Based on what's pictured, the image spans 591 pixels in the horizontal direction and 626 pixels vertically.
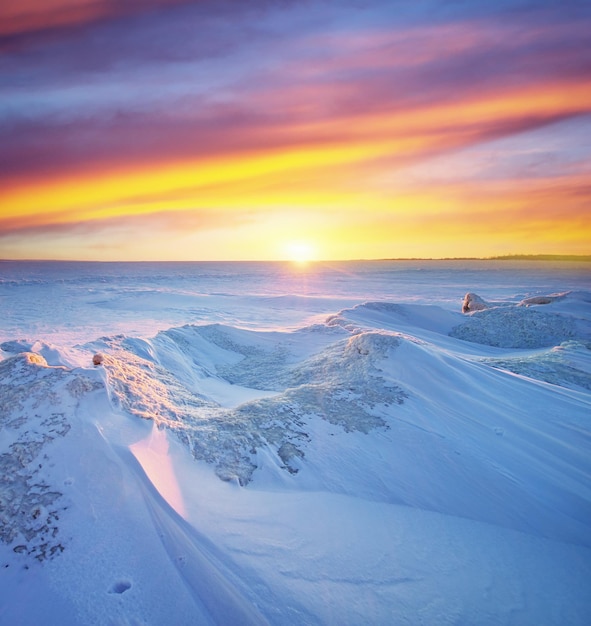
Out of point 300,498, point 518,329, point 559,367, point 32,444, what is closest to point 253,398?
point 300,498

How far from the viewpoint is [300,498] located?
2.82 m

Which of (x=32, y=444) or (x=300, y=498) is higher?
(x=32, y=444)

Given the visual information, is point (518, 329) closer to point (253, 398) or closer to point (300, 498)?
point (253, 398)

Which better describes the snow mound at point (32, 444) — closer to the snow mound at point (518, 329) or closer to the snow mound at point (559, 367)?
the snow mound at point (559, 367)

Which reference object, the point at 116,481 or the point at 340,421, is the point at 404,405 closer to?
the point at 340,421

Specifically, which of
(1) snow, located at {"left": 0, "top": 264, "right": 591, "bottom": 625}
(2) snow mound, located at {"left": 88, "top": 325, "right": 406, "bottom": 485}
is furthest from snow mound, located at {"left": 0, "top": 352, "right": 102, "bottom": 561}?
(2) snow mound, located at {"left": 88, "top": 325, "right": 406, "bottom": 485}

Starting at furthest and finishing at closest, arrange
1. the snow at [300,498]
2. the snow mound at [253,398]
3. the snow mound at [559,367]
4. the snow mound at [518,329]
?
the snow mound at [518,329] → the snow mound at [559,367] → the snow mound at [253,398] → the snow at [300,498]

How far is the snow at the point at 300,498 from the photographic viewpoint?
1974mm

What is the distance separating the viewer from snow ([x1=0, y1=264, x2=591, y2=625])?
1.97m

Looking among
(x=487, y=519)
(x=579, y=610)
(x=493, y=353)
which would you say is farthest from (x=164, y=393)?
(x=493, y=353)

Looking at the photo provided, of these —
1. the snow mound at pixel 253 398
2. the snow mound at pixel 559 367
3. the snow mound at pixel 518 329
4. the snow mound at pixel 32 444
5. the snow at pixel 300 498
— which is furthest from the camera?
the snow mound at pixel 518 329

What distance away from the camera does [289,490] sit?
291 cm

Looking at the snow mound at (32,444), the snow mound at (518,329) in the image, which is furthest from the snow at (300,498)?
the snow mound at (518,329)

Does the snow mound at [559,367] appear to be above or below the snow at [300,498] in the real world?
above
